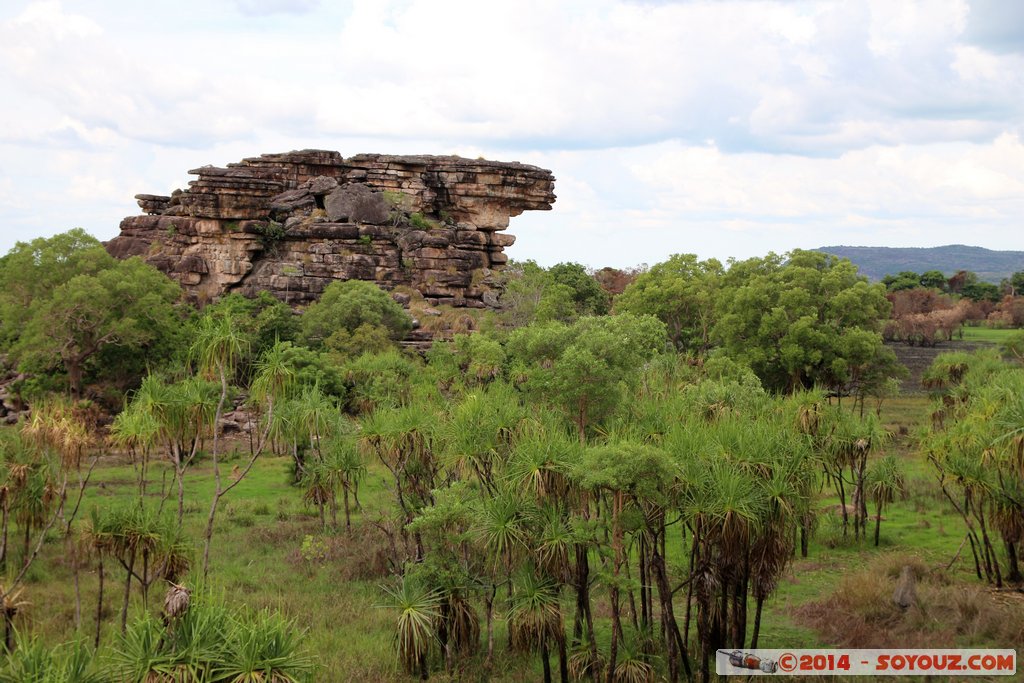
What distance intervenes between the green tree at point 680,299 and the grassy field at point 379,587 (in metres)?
25.1

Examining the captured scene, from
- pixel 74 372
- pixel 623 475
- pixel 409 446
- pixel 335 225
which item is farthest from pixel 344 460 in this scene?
pixel 335 225

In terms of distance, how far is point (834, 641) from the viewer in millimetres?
16141

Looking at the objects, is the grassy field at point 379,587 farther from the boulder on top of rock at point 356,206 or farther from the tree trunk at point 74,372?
the boulder on top of rock at point 356,206

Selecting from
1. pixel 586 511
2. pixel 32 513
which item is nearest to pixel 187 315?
pixel 32 513

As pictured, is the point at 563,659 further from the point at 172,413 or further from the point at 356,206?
the point at 356,206

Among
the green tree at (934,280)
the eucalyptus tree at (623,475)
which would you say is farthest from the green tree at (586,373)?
the green tree at (934,280)

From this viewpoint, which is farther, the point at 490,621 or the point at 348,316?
the point at 348,316

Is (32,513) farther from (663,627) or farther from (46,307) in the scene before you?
(46,307)

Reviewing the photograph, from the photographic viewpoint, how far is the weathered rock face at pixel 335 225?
2138 inches

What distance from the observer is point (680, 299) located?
52188mm

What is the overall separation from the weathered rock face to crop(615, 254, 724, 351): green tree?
938cm

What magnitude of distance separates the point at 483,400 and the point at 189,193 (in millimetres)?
43640

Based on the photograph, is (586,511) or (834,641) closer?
(586,511)

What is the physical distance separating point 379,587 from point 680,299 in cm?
3634
